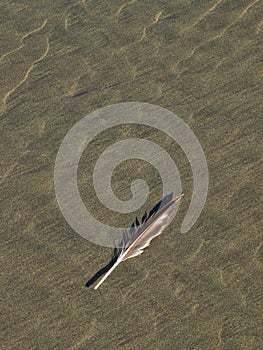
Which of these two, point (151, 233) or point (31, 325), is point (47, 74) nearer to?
point (151, 233)

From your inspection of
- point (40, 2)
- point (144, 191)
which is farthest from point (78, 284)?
point (40, 2)

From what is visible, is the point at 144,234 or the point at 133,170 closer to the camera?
the point at 144,234

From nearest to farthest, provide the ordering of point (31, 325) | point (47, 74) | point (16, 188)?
point (31, 325), point (16, 188), point (47, 74)

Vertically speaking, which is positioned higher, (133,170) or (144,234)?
(133,170)
